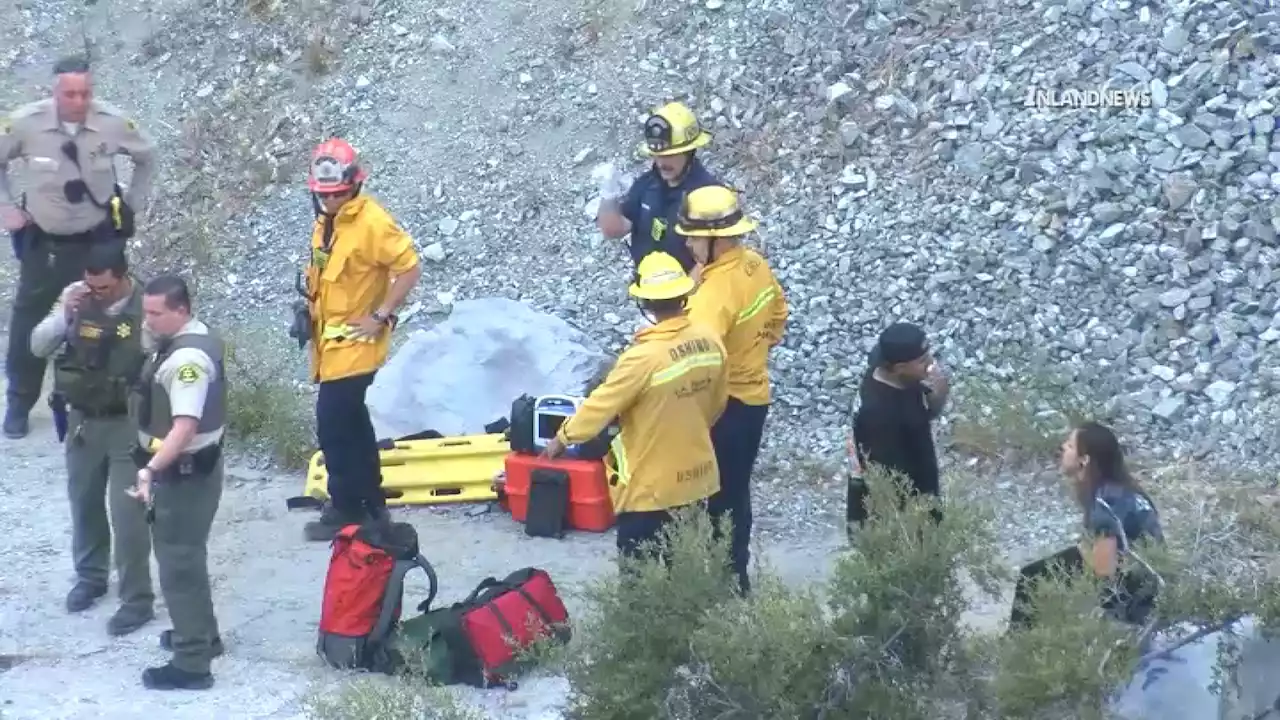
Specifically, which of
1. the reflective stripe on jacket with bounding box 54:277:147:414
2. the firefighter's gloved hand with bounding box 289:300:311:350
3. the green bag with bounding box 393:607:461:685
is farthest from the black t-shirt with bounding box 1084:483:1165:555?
the reflective stripe on jacket with bounding box 54:277:147:414

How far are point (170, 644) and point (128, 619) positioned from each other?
44 cm

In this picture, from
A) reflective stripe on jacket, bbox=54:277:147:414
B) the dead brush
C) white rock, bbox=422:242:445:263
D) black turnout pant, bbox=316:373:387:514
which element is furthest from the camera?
the dead brush

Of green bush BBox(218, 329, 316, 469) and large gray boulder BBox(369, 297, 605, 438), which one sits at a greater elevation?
large gray boulder BBox(369, 297, 605, 438)

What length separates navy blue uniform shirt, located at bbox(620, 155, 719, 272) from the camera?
25.7ft

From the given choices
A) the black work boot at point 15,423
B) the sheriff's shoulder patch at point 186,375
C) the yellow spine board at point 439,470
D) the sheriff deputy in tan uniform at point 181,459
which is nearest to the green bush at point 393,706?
the sheriff deputy in tan uniform at point 181,459

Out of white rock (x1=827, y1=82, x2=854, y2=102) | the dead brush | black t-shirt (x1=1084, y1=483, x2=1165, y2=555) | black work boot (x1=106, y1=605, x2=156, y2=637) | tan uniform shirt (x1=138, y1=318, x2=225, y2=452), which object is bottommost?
black work boot (x1=106, y1=605, x2=156, y2=637)

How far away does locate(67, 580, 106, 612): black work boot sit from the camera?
796 centimetres

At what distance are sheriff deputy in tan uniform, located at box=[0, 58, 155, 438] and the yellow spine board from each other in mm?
1851

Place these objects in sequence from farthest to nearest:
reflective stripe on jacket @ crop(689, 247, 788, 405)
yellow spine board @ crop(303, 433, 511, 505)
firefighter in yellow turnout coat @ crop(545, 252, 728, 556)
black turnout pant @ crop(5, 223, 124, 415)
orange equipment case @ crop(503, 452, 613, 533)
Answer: black turnout pant @ crop(5, 223, 124, 415), yellow spine board @ crop(303, 433, 511, 505), orange equipment case @ crop(503, 452, 613, 533), reflective stripe on jacket @ crop(689, 247, 788, 405), firefighter in yellow turnout coat @ crop(545, 252, 728, 556)

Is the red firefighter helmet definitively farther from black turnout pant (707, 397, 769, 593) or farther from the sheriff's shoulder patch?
black turnout pant (707, 397, 769, 593)

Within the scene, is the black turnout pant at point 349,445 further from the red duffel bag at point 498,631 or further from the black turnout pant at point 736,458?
the black turnout pant at point 736,458

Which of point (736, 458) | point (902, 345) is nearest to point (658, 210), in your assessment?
point (736, 458)

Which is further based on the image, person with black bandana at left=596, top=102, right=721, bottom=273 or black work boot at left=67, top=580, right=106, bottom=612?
black work boot at left=67, top=580, right=106, bottom=612

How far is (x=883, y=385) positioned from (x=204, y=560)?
2791 millimetres
